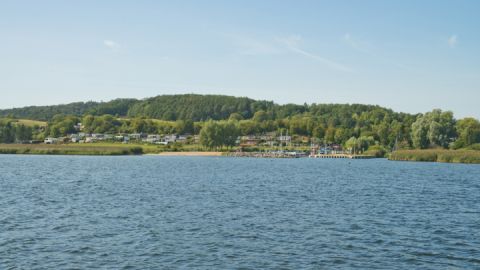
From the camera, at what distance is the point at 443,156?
134m

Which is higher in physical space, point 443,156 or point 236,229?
point 443,156

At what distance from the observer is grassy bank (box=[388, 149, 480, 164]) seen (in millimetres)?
128875

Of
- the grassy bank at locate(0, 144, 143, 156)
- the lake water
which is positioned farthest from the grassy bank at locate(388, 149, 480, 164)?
the grassy bank at locate(0, 144, 143, 156)

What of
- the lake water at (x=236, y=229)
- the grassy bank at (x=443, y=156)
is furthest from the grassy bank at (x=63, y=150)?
the lake water at (x=236, y=229)

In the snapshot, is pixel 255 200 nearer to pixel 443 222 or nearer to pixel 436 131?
pixel 443 222

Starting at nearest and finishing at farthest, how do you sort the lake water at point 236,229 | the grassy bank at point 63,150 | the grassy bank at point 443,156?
the lake water at point 236,229 → the grassy bank at point 443,156 → the grassy bank at point 63,150

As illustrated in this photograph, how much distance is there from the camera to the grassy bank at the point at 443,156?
423 ft

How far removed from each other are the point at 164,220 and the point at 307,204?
14.6 metres

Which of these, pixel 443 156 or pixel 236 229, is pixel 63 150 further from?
pixel 236 229

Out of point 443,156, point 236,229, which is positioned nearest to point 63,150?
point 443,156

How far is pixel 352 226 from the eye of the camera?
113 feet

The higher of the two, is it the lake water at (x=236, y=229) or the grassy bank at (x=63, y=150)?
the grassy bank at (x=63, y=150)

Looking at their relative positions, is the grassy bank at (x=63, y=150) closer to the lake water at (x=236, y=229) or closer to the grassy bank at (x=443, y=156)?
the grassy bank at (x=443, y=156)

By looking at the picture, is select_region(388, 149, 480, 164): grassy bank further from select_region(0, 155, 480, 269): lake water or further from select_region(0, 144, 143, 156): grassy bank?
select_region(0, 144, 143, 156): grassy bank
